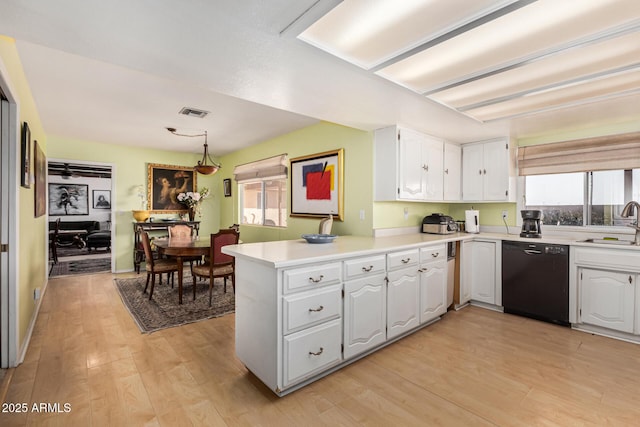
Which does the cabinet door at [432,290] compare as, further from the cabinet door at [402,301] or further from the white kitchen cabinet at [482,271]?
the white kitchen cabinet at [482,271]

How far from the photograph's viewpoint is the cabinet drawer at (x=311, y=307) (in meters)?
1.92

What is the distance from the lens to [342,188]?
3.79m

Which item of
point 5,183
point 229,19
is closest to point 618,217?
point 229,19

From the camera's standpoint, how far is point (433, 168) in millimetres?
3736

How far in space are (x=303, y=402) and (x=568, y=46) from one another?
263 cm

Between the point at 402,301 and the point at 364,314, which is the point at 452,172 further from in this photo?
the point at 364,314

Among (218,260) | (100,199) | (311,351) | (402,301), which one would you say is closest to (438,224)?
(402,301)

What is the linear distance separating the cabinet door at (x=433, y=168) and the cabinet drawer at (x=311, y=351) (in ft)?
6.98

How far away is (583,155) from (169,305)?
501 cm

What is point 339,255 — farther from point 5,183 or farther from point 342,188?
point 5,183

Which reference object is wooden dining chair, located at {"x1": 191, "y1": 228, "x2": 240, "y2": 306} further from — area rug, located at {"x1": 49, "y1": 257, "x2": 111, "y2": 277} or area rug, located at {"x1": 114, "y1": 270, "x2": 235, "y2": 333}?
area rug, located at {"x1": 49, "y1": 257, "x2": 111, "y2": 277}

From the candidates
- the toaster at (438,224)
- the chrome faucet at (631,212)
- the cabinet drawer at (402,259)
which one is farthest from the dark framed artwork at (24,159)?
the chrome faucet at (631,212)

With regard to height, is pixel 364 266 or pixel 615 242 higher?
pixel 615 242

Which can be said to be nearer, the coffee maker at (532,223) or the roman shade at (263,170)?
the coffee maker at (532,223)
